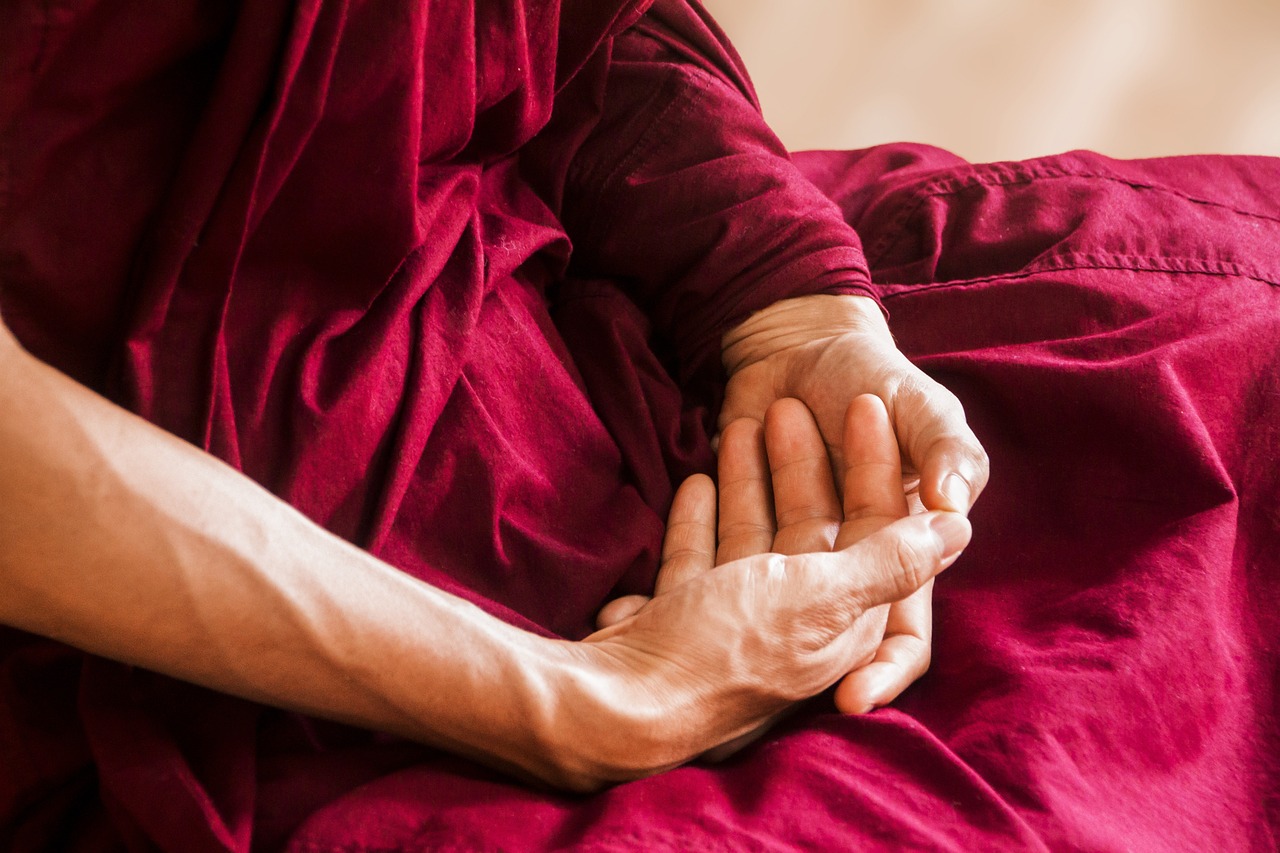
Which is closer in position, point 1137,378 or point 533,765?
point 533,765

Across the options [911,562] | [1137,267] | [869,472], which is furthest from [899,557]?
[1137,267]

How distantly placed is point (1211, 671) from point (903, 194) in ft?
1.93

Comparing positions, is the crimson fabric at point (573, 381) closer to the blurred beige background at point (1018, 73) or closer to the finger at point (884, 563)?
the finger at point (884, 563)

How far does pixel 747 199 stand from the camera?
831 millimetres

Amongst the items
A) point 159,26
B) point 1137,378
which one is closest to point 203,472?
point 159,26

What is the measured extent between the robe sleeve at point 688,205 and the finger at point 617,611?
0.97ft

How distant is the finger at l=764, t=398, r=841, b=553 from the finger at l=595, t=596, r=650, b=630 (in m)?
0.12

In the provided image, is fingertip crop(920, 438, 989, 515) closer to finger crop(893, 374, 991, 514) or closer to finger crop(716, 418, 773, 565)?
finger crop(893, 374, 991, 514)

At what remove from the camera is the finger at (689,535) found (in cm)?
68

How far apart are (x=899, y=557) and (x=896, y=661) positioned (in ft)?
0.33

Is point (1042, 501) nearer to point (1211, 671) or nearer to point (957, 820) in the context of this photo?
point (1211, 671)

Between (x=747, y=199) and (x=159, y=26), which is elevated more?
(x=159, y=26)

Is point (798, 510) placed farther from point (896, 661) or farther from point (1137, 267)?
point (1137, 267)

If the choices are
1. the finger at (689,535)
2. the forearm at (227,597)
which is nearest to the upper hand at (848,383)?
the finger at (689,535)
